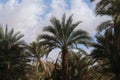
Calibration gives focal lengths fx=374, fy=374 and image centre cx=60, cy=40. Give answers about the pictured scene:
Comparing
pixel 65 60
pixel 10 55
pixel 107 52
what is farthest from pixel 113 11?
pixel 10 55

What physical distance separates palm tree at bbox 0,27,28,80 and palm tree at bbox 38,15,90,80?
550 centimetres

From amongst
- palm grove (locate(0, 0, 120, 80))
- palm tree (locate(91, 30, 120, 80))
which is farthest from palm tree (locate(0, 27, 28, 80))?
palm tree (locate(91, 30, 120, 80))

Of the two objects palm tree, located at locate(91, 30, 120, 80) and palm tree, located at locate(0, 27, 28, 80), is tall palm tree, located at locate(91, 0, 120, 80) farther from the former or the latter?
palm tree, located at locate(0, 27, 28, 80)

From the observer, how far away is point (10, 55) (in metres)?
43.0

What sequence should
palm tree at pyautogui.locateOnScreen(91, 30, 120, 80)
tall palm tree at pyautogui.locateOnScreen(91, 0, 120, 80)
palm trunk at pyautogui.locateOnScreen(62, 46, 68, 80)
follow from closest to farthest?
tall palm tree at pyautogui.locateOnScreen(91, 0, 120, 80)
palm tree at pyautogui.locateOnScreen(91, 30, 120, 80)
palm trunk at pyautogui.locateOnScreen(62, 46, 68, 80)

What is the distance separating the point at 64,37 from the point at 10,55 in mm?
7999

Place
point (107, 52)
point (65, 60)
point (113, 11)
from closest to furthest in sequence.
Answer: point (113, 11)
point (107, 52)
point (65, 60)

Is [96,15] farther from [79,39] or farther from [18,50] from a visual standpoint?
[18,50]

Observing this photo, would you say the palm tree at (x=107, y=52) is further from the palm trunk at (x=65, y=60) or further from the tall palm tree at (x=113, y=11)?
the palm trunk at (x=65, y=60)

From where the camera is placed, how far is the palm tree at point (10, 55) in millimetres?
42969

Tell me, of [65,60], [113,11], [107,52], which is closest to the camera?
[113,11]

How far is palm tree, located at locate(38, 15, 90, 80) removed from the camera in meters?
38.4

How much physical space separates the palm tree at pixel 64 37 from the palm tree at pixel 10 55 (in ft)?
18.0

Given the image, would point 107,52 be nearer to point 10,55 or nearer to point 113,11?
point 113,11
